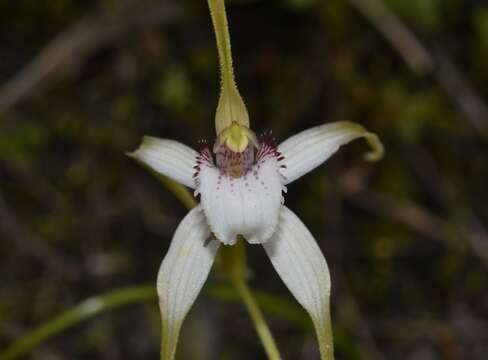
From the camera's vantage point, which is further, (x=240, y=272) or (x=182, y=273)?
(x=240, y=272)

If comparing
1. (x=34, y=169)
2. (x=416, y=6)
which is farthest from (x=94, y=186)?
(x=416, y=6)

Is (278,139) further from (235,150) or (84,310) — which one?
(235,150)

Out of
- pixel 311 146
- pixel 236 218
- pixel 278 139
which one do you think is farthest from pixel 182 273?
pixel 278 139

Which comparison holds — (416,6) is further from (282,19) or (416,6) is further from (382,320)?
(382,320)

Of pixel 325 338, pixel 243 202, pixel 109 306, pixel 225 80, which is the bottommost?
pixel 325 338

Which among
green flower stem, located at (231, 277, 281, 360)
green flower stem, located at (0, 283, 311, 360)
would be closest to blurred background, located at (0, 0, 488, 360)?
green flower stem, located at (0, 283, 311, 360)
